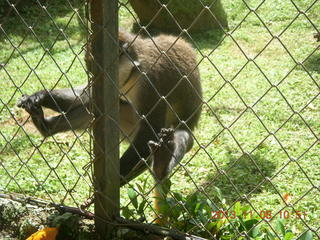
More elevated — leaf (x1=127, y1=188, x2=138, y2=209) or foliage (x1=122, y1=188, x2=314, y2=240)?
leaf (x1=127, y1=188, x2=138, y2=209)

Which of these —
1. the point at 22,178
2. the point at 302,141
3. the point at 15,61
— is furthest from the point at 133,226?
the point at 15,61

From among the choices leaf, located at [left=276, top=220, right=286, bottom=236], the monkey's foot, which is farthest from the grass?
leaf, located at [left=276, top=220, right=286, bottom=236]

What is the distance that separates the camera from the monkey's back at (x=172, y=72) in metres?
4.48

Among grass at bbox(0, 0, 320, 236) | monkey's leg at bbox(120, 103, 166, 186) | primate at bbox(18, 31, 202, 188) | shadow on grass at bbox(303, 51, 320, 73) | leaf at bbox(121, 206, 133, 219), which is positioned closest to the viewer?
Result: leaf at bbox(121, 206, 133, 219)

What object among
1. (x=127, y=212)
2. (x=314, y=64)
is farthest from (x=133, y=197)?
(x=314, y=64)

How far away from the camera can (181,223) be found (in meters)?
2.88

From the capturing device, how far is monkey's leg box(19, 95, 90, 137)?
4.06 metres

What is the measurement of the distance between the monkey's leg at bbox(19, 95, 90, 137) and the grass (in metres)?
0.18

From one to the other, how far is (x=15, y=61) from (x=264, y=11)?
13.7ft

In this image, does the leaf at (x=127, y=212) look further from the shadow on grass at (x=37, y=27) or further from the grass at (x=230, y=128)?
the shadow on grass at (x=37, y=27)

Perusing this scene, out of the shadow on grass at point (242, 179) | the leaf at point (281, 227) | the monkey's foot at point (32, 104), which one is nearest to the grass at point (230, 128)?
the shadow on grass at point (242, 179)

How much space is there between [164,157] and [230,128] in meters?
2.13

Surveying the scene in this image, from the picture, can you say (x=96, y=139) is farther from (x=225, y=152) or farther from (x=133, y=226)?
(x=225, y=152)

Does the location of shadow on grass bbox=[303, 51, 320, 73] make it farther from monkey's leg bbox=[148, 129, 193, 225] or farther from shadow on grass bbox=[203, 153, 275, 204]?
monkey's leg bbox=[148, 129, 193, 225]
